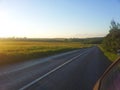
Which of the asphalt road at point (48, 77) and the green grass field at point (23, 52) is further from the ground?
the asphalt road at point (48, 77)

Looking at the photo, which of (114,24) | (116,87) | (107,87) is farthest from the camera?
(114,24)

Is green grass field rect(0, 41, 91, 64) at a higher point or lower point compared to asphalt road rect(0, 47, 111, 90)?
lower

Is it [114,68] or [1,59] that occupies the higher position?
[114,68]

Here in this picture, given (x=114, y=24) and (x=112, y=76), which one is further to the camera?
(x=114, y=24)

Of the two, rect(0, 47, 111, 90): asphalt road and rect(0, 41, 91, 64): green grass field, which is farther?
rect(0, 41, 91, 64): green grass field

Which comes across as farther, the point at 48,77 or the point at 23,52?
the point at 23,52

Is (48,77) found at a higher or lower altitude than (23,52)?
higher

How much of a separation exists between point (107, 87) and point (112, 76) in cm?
15

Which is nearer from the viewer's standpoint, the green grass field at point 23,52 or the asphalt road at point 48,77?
the asphalt road at point 48,77

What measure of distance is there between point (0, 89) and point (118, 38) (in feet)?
95.0

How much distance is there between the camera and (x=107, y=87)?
387cm

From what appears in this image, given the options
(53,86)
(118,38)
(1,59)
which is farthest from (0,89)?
(118,38)

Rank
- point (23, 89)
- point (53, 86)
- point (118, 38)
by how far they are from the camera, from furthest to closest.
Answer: point (118, 38), point (53, 86), point (23, 89)

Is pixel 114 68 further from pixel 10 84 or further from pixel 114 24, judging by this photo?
pixel 114 24
